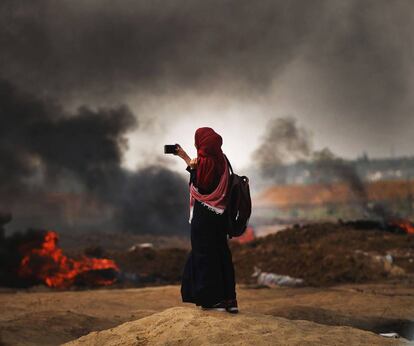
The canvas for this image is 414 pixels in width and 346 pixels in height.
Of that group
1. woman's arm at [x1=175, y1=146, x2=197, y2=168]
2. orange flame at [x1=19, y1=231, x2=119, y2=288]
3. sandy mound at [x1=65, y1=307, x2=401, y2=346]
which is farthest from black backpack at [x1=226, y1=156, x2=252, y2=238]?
orange flame at [x1=19, y1=231, x2=119, y2=288]

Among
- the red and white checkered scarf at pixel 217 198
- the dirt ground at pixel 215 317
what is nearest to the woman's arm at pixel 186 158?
the red and white checkered scarf at pixel 217 198

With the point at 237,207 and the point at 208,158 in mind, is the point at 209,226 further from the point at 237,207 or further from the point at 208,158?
the point at 208,158

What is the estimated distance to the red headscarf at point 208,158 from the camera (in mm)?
7590

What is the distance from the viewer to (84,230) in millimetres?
→ 40562

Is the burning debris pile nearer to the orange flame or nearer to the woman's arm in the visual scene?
the orange flame

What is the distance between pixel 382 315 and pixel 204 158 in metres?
7.07

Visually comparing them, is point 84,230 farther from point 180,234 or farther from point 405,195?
point 405,195

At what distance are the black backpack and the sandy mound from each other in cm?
102

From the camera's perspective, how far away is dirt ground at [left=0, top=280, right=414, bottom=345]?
7.03 metres

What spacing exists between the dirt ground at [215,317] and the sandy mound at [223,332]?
11 mm

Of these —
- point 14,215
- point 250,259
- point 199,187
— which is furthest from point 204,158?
point 14,215

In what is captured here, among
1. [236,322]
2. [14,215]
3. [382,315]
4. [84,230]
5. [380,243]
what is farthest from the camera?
[84,230]

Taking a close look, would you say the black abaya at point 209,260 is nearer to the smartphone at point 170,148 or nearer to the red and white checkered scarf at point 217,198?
the red and white checkered scarf at point 217,198

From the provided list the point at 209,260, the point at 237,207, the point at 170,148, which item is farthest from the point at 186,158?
the point at 209,260
